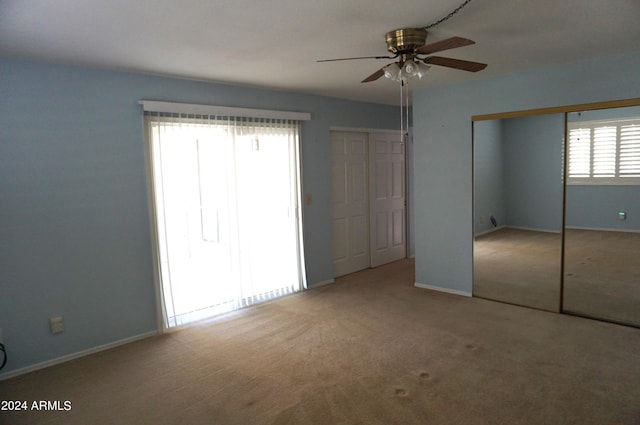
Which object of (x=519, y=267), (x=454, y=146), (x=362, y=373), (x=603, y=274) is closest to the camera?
(x=362, y=373)

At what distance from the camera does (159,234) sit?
361cm

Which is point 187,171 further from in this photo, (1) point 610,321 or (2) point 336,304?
(1) point 610,321

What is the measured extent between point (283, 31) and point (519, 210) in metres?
3.06

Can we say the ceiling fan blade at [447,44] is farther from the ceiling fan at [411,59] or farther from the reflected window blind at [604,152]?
the reflected window blind at [604,152]

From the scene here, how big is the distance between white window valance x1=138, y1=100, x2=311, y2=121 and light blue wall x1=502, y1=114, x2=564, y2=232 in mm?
2279

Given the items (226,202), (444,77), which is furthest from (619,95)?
(226,202)

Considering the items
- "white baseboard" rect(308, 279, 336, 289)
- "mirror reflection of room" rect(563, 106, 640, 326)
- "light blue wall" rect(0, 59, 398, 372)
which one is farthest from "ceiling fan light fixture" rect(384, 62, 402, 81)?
"white baseboard" rect(308, 279, 336, 289)

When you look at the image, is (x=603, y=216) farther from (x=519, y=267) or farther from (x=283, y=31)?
(x=283, y=31)

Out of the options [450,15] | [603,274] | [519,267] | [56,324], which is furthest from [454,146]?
[56,324]

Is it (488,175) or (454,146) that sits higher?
(454,146)

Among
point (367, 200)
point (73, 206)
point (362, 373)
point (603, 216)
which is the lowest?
point (362, 373)

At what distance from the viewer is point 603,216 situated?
12.1 feet

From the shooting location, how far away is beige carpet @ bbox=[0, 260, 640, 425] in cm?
239

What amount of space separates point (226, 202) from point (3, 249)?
1.82 metres
